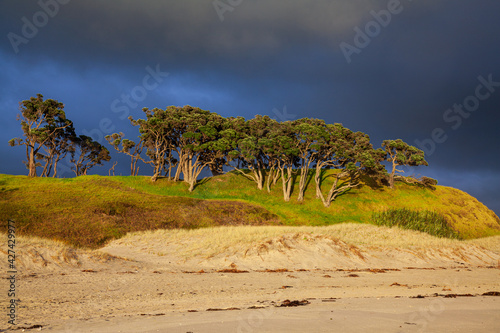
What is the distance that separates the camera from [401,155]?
60312 millimetres

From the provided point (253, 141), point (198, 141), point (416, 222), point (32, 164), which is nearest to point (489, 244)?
point (416, 222)

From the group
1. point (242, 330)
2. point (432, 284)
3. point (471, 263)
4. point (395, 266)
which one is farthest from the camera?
point (471, 263)

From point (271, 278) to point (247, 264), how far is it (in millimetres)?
3125

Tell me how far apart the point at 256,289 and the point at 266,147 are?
1688 inches

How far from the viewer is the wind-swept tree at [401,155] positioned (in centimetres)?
6076

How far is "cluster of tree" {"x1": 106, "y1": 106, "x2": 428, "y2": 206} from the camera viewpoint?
52312 mm

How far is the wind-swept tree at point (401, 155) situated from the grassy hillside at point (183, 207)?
477cm

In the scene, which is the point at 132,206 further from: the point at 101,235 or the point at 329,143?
the point at 329,143

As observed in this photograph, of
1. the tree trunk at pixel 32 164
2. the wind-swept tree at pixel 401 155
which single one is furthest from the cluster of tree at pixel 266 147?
the tree trunk at pixel 32 164

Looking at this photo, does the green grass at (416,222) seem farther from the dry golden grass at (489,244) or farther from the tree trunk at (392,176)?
the tree trunk at (392,176)

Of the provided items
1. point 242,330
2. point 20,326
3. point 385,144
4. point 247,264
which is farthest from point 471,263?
point 385,144

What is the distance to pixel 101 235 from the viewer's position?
28.5 m

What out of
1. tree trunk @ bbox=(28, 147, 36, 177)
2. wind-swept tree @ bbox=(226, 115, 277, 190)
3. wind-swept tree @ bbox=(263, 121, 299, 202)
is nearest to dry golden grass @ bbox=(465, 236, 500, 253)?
wind-swept tree @ bbox=(263, 121, 299, 202)

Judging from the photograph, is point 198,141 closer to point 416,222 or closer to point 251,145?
point 251,145
